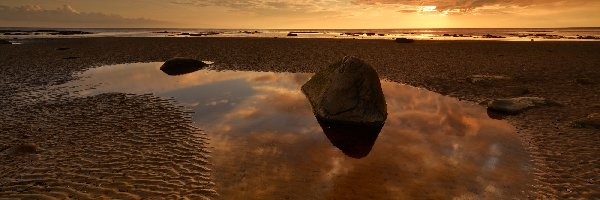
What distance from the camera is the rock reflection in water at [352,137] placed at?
9000 mm

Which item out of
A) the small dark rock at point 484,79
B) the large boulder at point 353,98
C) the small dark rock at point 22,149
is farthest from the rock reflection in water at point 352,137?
the small dark rock at point 484,79

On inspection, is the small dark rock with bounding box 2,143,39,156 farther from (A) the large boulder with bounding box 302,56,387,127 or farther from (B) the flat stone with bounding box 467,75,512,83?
(B) the flat stone with bounding box 467,75,512,83

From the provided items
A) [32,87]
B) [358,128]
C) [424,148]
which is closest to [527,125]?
[424,148]

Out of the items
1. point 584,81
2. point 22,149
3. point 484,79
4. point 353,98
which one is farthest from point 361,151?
point 584,81

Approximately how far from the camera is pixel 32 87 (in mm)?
16844

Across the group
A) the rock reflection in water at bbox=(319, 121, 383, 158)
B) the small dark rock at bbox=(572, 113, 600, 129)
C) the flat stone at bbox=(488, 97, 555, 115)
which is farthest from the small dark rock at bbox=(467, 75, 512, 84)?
the rock reflection in water at bbox=(319, 121, 383, 158)

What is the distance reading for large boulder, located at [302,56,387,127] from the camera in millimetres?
11133

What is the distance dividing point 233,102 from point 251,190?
25.6 feet

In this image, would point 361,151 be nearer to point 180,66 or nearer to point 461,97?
point 461,97

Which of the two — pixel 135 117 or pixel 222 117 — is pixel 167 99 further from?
pixel 222 117

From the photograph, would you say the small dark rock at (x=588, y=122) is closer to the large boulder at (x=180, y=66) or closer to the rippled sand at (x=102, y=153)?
the rippled sand at (x=102, y=153)

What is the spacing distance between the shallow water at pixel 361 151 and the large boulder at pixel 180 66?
23.4 ft

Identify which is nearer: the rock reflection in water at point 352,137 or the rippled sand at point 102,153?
the rippled sand at point 102,153

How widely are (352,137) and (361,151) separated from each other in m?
A: 1.11
